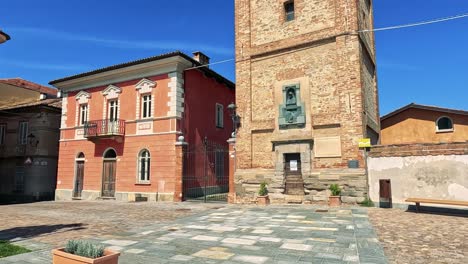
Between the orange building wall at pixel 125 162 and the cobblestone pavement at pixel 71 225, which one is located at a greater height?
the orange building wall at pixel 125 162

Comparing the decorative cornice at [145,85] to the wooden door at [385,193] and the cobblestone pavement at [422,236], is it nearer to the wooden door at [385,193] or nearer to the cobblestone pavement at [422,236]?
the wooden door at [385,193]

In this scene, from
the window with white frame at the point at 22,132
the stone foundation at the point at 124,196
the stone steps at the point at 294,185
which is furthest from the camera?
the window with white frame at the point at 22,132

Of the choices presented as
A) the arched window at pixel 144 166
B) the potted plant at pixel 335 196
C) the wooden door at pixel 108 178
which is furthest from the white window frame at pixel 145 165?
the potted plant at pixel 335 196

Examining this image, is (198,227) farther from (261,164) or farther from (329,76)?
(329,76)

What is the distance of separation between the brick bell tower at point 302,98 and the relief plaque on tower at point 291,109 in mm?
44

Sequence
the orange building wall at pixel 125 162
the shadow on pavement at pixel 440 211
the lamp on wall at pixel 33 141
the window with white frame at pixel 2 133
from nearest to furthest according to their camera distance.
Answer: the shadow on pavement at pixel 440 211 → the orange building wall at pixel 125 162 → the lamp on wall at pixel 33 141 → the window with white frame at pixel 2 133

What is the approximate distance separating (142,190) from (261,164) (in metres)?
6.83

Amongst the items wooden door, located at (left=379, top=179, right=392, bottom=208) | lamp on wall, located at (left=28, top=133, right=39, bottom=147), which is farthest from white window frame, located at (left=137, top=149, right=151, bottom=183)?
wooden door, located at (left=379, top=179, right=392, bottom=208)

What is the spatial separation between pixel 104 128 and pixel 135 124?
77.8 inches

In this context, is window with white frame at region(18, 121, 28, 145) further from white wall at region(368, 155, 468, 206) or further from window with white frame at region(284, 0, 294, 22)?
white wall at region(368, 155, 468, 206)

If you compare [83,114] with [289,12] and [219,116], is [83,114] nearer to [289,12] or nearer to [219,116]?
[219,116]

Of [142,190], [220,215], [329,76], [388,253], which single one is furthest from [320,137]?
[142,190]

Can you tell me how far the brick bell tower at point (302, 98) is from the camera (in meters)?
12.6

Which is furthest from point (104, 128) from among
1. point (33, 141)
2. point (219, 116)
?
point (33, 141)
